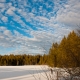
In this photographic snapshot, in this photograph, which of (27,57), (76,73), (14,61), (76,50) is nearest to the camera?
(76,73)

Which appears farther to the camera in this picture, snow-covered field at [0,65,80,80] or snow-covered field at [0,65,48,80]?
snow-covered field at [0,65,48,80]

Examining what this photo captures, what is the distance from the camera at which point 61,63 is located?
4336 mm

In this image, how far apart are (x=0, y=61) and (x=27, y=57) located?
17.0 metres

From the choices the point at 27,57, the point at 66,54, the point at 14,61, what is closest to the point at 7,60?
the point at 14,61

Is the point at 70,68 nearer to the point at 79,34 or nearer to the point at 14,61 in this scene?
the point at 79,34

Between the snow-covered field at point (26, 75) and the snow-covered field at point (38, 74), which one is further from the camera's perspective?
the snow-covered field at point (26, 75)

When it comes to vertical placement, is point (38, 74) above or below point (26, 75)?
above

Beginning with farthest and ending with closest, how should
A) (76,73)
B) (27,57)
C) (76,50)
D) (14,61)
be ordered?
(27,57) < (14,61) < (76,50) < (76,73)

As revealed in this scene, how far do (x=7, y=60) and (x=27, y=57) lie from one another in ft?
45.6

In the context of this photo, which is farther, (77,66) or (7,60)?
(7,60)

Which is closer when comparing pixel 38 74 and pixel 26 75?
pixel 38 74

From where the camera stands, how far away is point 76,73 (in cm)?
398

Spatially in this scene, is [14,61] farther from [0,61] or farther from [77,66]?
[77,66]

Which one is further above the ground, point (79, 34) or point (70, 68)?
point (79, 34)
